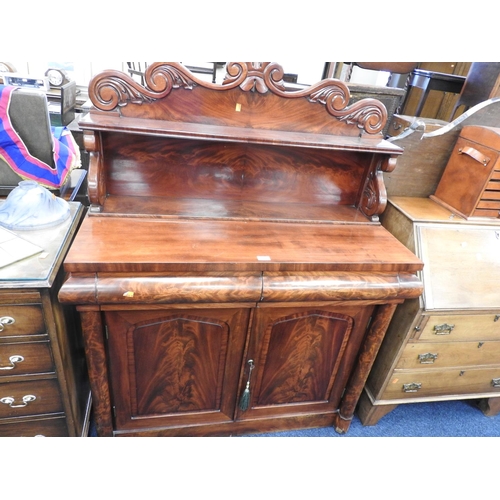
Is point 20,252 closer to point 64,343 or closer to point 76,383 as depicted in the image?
point 64,343

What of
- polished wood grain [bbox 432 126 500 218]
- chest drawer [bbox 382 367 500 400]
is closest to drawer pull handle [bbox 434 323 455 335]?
chest drawer [bbox 382 367 500 400]

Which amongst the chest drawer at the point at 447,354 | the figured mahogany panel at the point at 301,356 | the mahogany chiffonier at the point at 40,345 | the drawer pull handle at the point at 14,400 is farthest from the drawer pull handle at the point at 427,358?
the drawer pull handle at the point at 14,400

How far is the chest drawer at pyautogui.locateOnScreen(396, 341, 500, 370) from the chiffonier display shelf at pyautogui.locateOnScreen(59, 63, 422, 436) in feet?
0.74

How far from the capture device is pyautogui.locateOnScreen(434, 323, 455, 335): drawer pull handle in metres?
1.42

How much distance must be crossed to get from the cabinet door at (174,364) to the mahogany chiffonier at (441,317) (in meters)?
0.68

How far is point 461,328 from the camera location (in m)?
1.45

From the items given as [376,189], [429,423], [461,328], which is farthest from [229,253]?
[429,423]

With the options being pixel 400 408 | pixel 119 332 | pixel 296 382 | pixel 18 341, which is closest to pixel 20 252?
pixel 18 341

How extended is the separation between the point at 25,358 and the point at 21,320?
0.15 m

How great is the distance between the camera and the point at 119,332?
1139 mm

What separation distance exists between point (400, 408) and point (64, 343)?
5.35 ft

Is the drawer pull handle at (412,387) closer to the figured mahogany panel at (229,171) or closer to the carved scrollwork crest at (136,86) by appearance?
the figured mahogany panel at (229,171)

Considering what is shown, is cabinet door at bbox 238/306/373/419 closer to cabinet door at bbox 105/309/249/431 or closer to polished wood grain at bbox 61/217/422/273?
cabinet door at bbox 105/309/249/431
